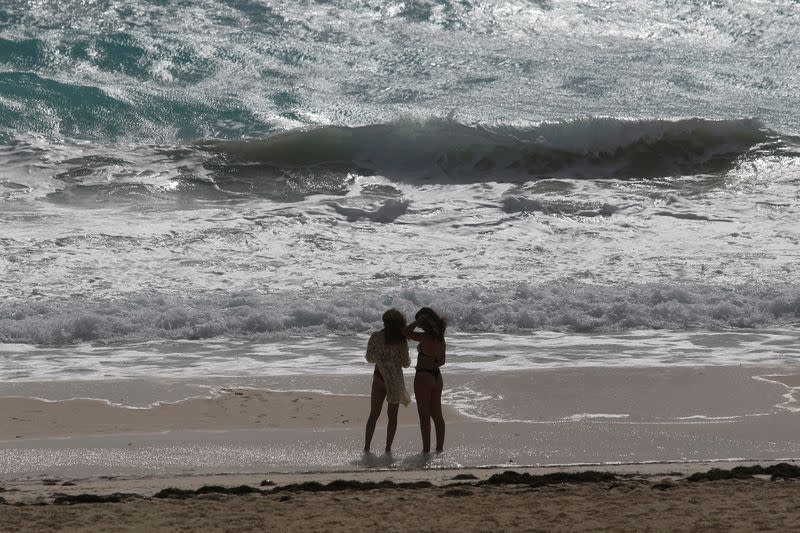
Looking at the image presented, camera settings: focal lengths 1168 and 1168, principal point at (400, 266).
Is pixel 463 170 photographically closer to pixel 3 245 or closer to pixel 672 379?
pixel 3 245

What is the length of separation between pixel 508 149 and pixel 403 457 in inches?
480

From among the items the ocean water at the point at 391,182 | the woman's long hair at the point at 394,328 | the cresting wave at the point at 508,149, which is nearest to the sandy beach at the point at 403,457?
the woman's long hair at the point at 394,328

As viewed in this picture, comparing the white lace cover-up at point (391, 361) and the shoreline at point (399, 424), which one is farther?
the white lace cover-up at point (391, 361)

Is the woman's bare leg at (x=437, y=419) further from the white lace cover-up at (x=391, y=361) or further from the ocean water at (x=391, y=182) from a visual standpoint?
the ocean water at (x=391, y=182)

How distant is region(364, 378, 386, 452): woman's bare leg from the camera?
682 cm

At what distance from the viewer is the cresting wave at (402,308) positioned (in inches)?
423

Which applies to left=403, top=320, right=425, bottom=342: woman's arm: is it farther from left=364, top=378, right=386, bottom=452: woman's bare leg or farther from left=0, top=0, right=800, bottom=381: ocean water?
left=0, top=0, right=800, bottom=381: ocean water

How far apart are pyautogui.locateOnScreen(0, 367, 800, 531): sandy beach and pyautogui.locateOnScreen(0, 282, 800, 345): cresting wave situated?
2.16m

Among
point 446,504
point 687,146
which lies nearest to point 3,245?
point 446,504

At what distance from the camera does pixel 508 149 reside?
18.4 metres

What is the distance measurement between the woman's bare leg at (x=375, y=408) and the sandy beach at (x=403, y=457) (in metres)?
0.10

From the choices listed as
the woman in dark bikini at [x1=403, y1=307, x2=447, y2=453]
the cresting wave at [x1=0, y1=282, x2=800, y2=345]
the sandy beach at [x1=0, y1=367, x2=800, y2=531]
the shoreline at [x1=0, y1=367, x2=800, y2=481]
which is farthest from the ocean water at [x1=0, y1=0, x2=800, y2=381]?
the woman in dark bikini at [x1=403, y1=307, x2=447, y2=453]

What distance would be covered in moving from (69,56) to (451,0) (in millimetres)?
8401

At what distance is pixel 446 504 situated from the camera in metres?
5.34
